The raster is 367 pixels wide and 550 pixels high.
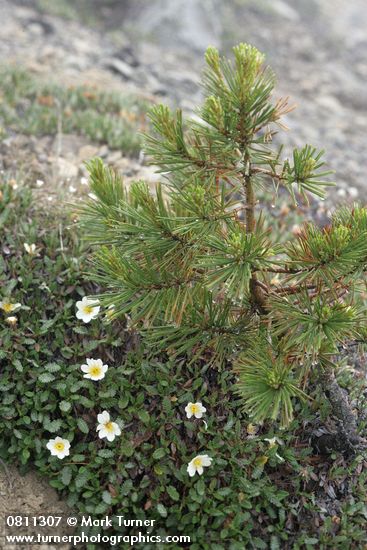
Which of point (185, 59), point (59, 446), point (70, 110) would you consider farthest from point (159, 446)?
point (185, 59)

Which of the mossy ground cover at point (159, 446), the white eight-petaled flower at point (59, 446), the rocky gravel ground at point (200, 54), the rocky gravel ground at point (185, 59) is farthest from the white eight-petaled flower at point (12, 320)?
the rocky gravel ground at point (200, 54)

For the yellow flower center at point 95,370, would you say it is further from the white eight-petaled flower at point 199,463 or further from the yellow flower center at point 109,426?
the white eight-petaled flower at point 199,463

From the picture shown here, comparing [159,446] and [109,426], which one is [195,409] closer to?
[159,446]

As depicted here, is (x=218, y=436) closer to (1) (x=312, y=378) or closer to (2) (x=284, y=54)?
(1) (x=312, y=378)

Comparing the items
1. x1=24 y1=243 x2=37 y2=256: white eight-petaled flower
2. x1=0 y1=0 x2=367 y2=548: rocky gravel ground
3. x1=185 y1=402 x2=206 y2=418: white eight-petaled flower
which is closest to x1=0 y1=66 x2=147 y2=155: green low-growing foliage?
x1=0 y1=0 x2=367 y2=548: rocky gravel ground

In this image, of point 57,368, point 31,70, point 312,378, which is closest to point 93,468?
point 57,368

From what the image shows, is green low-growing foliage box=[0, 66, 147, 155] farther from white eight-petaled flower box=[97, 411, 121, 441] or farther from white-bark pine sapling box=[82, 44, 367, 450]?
white eight-petaled flower box=[97, 411, 121, 441]
